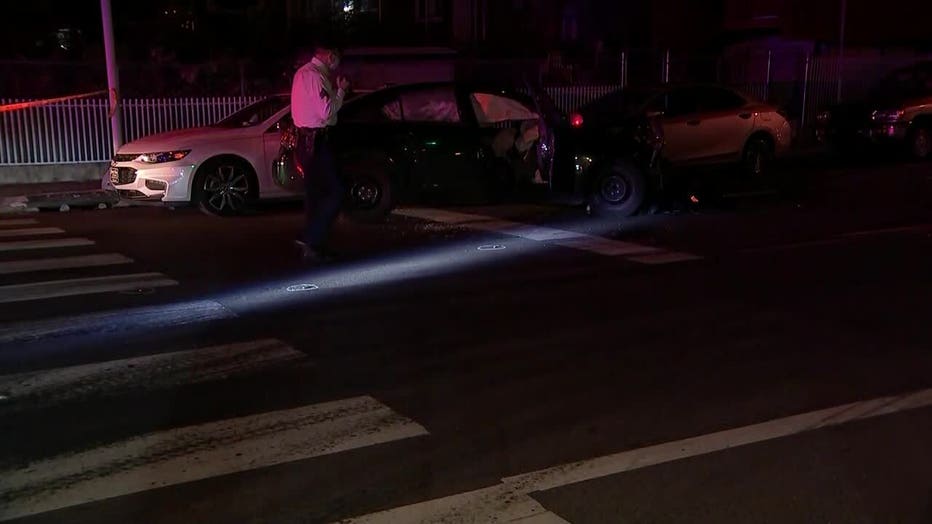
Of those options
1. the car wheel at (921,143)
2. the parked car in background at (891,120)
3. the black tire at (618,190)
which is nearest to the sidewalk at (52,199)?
the black tire at (618,190)

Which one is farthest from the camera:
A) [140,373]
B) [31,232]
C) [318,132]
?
[31,232]

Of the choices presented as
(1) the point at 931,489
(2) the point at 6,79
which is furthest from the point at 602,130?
(2) the point at 6,79

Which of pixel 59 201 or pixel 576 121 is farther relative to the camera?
pixel 59 201

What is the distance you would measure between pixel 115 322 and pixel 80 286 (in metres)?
1.40

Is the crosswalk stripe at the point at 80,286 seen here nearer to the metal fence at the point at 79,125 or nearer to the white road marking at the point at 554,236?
the white road marking at the point at 554,236

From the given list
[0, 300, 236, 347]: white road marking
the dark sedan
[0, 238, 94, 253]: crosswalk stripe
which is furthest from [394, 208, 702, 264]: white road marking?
[0, 300, 236, 347]: white road marking

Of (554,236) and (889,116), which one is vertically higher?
(889,116)

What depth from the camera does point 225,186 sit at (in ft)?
40.7

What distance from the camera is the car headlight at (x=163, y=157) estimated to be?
1209cm

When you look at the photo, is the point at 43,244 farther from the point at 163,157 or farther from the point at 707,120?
the point at 707,120

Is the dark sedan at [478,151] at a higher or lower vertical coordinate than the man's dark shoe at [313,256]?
higher

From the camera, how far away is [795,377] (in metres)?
5.94

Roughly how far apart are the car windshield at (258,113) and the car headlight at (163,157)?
88 cm

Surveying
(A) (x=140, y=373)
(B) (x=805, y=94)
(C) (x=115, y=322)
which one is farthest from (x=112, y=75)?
→ (B) (x=805, y=94)
